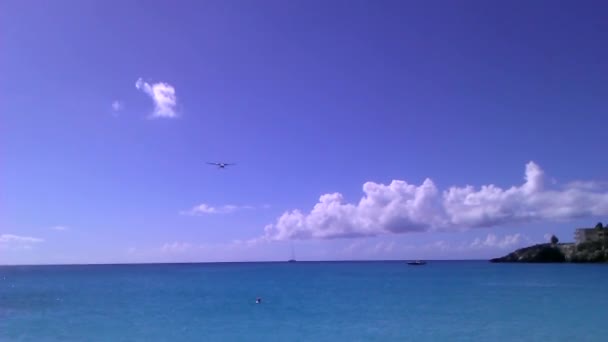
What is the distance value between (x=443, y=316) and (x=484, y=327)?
504 cm

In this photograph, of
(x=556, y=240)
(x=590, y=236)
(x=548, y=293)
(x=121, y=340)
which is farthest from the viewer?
(x=556, y=240)

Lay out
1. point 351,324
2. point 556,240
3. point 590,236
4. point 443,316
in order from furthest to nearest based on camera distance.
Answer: point 556,240, point 590,236, point 443,316, point 351,324

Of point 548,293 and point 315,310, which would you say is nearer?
point 315,310

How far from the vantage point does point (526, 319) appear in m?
32.2

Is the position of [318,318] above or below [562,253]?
below

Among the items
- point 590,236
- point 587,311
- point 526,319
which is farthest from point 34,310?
point 590,236

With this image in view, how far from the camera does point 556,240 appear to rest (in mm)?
151625

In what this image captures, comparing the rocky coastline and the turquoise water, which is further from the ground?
the rocky coastline

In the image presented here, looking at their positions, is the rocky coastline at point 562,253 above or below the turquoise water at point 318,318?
above

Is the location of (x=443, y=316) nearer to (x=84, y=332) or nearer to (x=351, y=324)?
(x=351, y=324)

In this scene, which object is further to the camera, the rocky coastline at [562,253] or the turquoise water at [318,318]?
the rocky coastline at [562,253]

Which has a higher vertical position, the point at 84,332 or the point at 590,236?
the point at 590,236

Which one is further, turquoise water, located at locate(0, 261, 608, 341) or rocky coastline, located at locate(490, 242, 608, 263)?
rocky coastline, located at locate(490, 242, 608, 263)

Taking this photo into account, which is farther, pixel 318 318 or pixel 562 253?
pixel 562 253
